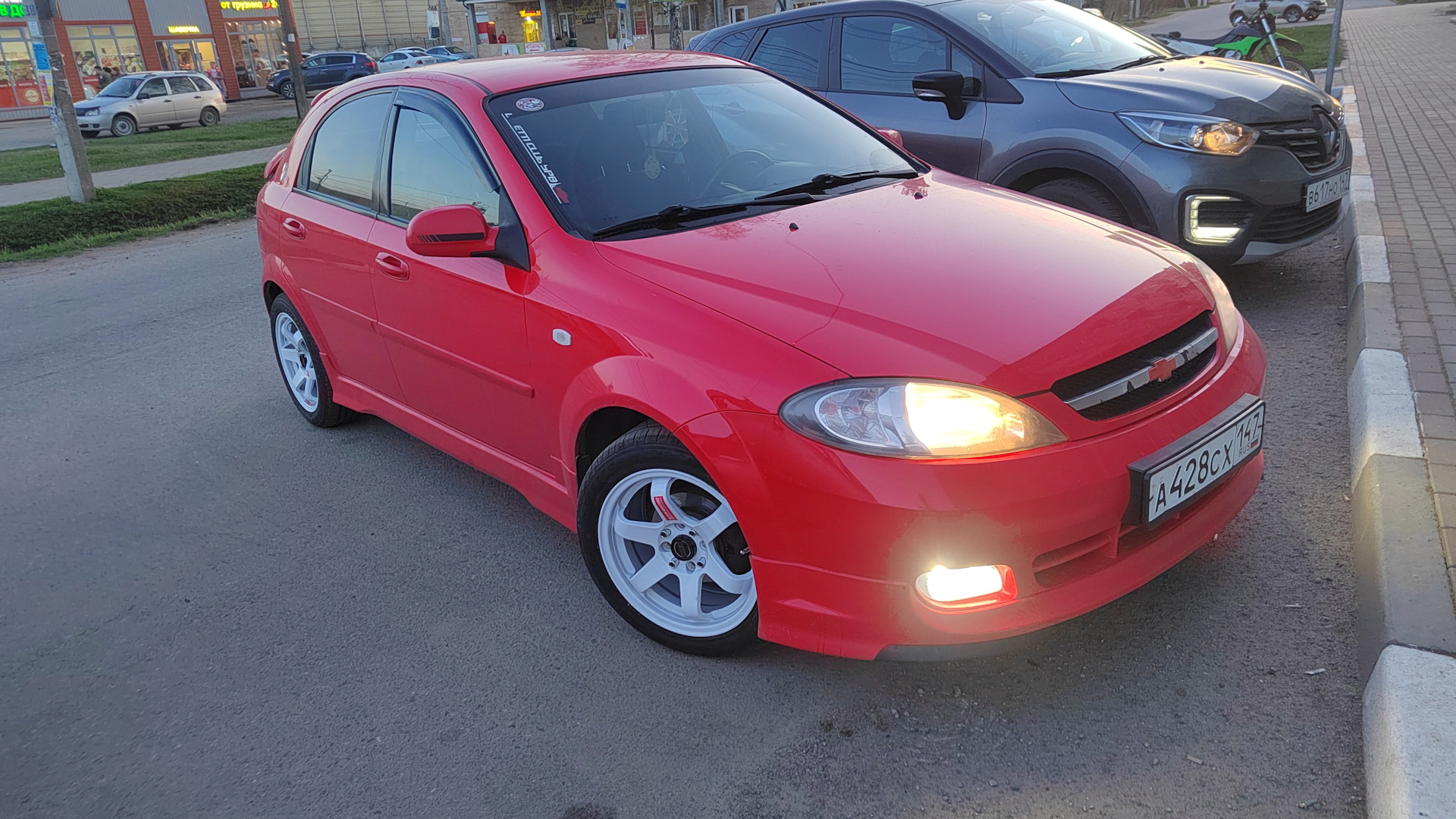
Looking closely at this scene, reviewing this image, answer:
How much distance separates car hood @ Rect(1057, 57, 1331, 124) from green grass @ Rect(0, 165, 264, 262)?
9.70 metres

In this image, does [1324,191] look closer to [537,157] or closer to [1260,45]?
[537,157]

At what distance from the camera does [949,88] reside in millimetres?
5629

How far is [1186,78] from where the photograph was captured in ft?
17.6

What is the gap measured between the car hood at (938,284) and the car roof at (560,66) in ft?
3.22

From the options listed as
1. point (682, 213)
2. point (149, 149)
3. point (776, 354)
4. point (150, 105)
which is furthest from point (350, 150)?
point (150, 105)

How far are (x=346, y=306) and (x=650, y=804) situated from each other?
2600mm

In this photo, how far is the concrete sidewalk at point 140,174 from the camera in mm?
13336

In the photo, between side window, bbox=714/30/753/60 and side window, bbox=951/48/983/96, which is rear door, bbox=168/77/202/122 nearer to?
side window, bbox=714/30/753/60

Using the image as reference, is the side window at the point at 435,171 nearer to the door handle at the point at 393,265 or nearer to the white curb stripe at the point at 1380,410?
the door handle at the point at 393,265

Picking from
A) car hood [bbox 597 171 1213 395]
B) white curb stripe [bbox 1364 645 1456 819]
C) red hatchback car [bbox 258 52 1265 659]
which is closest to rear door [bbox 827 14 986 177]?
red hatchback car [bbox 258 52 1265 659]

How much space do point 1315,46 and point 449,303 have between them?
78.4 feet

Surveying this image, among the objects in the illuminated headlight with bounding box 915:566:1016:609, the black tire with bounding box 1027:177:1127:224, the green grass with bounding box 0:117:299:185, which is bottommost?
the green grass with bounding box 0:117:299:185

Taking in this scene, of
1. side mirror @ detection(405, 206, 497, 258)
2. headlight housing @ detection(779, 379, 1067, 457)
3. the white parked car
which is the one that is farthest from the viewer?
the white parked car

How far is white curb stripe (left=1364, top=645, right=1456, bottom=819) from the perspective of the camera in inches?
80.3
